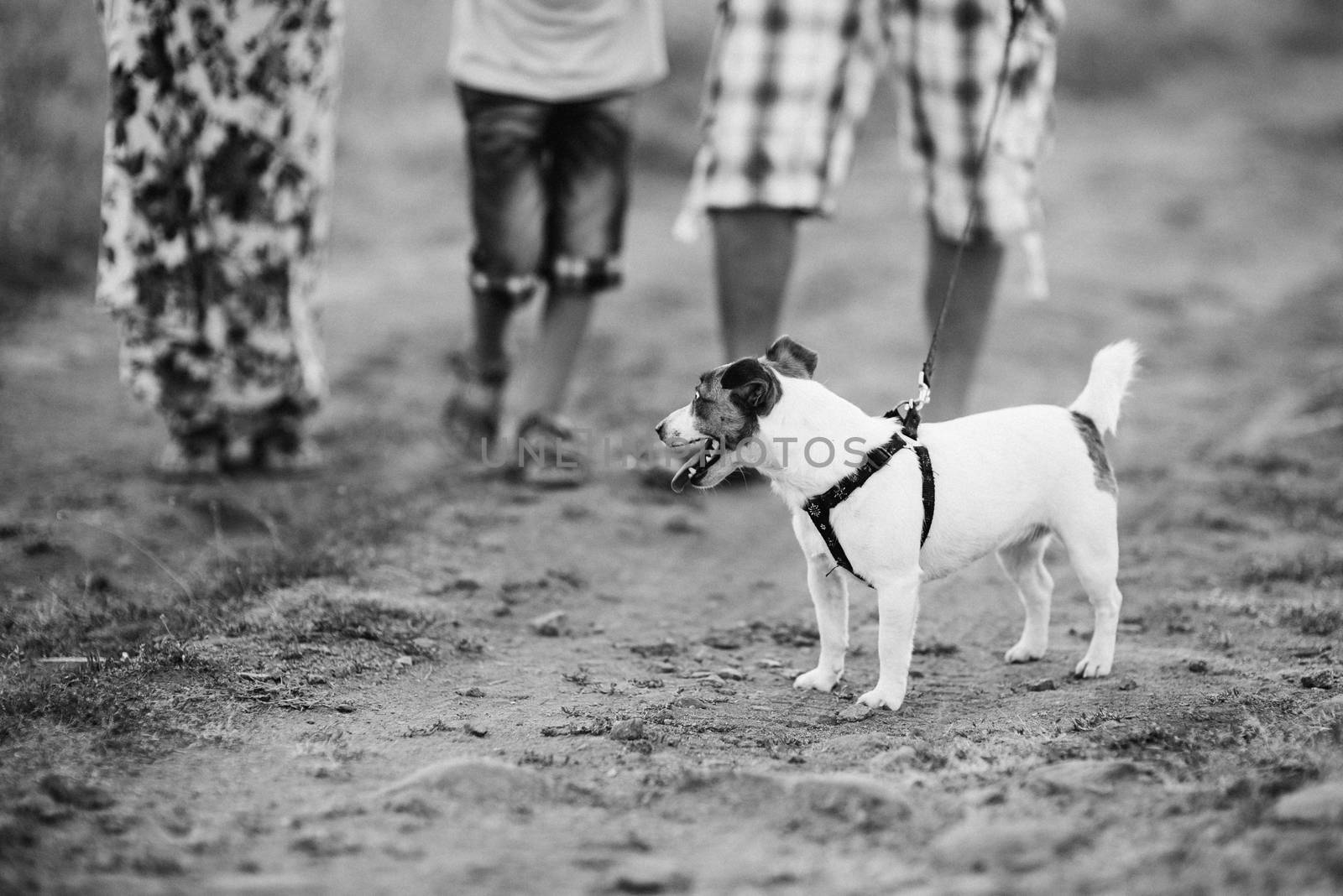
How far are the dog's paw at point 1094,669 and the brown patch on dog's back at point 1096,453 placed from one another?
0.41m

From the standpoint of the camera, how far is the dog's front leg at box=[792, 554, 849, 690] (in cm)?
325

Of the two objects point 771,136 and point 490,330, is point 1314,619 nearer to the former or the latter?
point 771,136

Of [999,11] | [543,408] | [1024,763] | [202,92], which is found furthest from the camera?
[543,408]

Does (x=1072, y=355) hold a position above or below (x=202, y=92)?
below

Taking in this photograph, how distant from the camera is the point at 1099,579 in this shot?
10.6 ft

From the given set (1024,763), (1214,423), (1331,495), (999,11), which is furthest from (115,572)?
(1214,423)

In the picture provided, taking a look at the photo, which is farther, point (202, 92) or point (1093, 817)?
point (202, 92)

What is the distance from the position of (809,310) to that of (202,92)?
12.6 feet

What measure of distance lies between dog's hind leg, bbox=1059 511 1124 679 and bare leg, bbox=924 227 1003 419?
1260 millimetres

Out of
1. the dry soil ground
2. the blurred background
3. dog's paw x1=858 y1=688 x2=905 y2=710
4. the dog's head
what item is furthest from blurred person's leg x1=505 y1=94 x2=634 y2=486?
the blurred background

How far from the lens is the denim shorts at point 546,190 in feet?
16.1

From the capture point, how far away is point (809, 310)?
7.64 m

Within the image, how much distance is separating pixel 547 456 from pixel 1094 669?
232 centimetres

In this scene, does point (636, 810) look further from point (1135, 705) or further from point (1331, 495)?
point (1331, 495)
